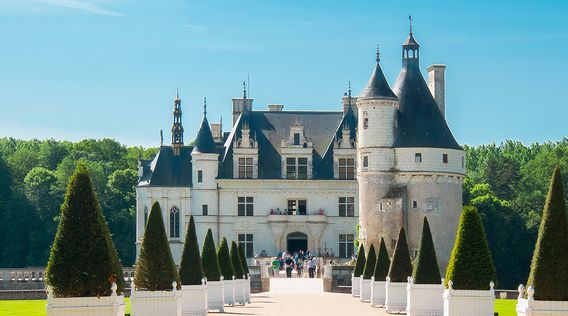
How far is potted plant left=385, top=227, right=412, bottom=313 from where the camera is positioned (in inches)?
1270

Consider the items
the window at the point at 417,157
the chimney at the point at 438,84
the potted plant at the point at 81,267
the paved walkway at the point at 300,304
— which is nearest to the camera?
the potted plant at the point at 81,267

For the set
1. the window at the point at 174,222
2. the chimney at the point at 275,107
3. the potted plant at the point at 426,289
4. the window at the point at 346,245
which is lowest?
the potted plant at the point at 426,289

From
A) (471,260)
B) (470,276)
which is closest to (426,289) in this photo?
(471,260)

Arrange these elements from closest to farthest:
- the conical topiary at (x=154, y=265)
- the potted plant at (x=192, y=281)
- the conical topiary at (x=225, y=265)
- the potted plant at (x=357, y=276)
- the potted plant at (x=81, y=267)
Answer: the potted plant at (x=81, y=267)
the conical topiary at (x=154, y=265)
the potted plant at (x=192, y=281)
the conical topiary at (x=225, y=265)
the potted plant at (x=357, y=276)

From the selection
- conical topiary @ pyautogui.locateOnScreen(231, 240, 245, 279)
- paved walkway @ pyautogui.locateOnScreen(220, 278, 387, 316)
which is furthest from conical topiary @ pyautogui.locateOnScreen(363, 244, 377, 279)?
conical topiary @ pyautogui.locateOnScreen(231, 240, 245, 279)

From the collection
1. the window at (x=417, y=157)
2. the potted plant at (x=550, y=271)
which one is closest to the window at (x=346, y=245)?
the window at (x=417, y=157)

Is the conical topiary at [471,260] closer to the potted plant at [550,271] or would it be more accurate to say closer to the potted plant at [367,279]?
the potted plant at [550,271]

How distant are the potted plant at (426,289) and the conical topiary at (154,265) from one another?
255 inches

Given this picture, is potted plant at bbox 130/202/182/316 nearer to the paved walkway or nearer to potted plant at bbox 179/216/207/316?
potted plant at bbox 179/216/207/316

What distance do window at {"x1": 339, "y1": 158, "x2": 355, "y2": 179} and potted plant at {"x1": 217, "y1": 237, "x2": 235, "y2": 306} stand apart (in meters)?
27.5

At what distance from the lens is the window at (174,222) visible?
64.9 meters

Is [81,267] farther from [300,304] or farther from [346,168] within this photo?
[346,168]

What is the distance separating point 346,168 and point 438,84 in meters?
6.32

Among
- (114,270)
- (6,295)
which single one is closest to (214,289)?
(114,270)
